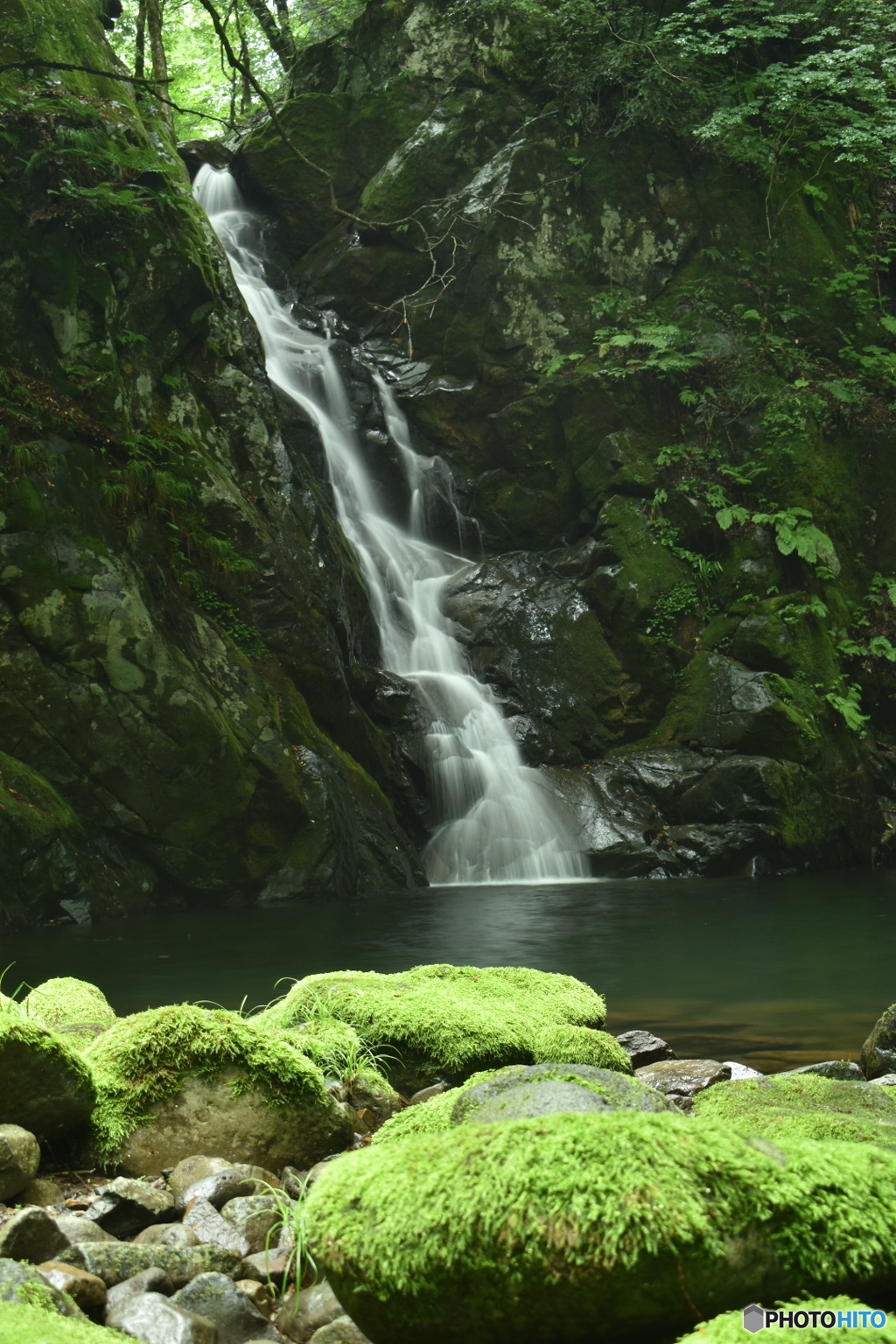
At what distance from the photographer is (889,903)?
11.1m

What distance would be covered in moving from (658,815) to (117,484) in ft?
28.3

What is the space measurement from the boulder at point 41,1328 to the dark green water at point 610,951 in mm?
4275

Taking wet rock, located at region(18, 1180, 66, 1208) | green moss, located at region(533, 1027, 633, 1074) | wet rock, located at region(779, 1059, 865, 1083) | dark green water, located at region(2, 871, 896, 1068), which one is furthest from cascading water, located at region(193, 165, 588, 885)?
wet rock, located at region(18, 1180, 66, 1208)

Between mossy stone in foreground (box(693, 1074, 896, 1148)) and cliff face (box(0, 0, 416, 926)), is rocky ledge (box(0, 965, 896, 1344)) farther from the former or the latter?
cliff face (box(0, 0, 416, 926))

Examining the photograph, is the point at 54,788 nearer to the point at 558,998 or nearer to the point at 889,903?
the point at 558,998

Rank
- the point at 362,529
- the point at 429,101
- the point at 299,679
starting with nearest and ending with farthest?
1. the point at 299,679
2. the point at 362,529
3. the point at 429,101

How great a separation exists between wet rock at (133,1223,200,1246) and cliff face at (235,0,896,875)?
1233 cm

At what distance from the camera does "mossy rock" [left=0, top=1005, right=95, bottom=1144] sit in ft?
8.59

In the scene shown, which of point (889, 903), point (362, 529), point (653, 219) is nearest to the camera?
point (889, 903)

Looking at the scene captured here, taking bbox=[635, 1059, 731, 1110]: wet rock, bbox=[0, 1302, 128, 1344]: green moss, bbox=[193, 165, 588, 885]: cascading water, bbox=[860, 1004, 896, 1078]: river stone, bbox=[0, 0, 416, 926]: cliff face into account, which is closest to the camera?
bbox=[0, 1302, 128, 1344]: green moss

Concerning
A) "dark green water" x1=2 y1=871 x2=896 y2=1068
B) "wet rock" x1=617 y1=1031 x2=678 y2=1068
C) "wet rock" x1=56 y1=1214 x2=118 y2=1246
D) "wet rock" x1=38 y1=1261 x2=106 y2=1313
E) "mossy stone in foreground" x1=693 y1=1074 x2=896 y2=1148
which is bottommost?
"dark green water" x1=2 y1=871 x2=896 y2=1068

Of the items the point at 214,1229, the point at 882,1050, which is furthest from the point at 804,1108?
the point at 214,1229

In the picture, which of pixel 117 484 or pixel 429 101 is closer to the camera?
pixel 117 484

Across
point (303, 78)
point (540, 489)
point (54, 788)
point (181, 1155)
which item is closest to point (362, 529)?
point (540, 489)
